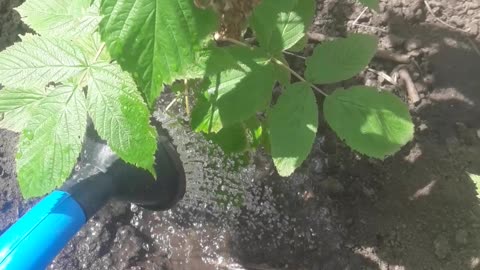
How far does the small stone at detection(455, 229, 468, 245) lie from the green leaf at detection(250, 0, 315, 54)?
0.71 meters

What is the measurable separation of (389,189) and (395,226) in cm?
10

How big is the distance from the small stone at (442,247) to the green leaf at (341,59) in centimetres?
60

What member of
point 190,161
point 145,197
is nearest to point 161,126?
point 190,161

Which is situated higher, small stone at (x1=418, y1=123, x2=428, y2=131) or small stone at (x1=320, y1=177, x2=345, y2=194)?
small stone at (x1=418, y1=123, x2=428, y2=131)

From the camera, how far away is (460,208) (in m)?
1.57

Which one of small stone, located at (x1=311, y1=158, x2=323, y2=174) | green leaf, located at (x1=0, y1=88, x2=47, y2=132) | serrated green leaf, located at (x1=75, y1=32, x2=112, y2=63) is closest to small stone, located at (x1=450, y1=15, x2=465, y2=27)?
small stone, located at (x1=311, y1=158, x2=323, y2=174)

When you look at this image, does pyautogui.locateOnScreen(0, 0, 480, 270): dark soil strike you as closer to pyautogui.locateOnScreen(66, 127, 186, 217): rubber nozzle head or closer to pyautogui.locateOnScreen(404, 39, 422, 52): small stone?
pyautogui.locateOnScreen(404, 39, 422, 52): small stone

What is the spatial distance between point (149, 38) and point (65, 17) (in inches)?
11.8

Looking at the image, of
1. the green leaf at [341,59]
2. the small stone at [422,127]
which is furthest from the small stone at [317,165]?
the green leaf at [341,59]

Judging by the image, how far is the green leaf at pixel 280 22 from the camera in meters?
1.15

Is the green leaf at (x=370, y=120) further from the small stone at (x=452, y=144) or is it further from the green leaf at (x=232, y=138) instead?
the small stone at (x=452, y=144)

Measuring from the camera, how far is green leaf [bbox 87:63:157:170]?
0.94 m

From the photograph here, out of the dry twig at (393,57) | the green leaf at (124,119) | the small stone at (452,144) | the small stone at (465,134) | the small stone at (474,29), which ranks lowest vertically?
the small stone at (452,144)

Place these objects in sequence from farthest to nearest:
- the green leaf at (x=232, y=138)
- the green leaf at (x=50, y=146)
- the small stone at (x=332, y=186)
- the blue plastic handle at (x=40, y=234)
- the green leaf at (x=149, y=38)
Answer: the small stone at (x=332, y=186)
the green leaf at (x=232, y=138)
the blue plastic handle at (x=40, y=234)
the green leaf at (x=50, y=146)
the green leaf at (x=149, y=38)
